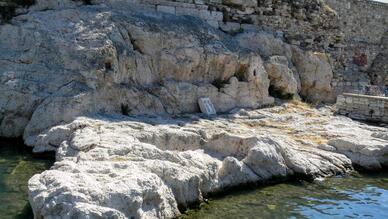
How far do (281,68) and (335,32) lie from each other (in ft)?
15.3

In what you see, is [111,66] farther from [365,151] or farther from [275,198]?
[365,151]

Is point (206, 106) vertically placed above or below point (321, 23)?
below

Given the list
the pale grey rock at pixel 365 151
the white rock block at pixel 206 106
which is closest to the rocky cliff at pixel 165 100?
the pale grey rock at pixel 365 151

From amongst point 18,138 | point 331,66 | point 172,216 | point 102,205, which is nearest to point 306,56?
point 331,66

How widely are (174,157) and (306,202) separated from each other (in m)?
2.55

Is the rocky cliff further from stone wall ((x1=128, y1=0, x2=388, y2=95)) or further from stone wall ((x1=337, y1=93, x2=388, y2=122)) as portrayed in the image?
stone wall ((x1=337, y1=93, x2=388, y2=122))

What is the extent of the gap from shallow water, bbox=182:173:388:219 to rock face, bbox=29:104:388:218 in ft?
1.00

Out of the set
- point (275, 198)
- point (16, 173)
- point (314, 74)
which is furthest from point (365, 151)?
point (16, 173)

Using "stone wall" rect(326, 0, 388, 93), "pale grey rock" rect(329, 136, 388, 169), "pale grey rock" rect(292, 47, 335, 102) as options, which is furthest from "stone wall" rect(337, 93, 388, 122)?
"stone wall" rect(326, 0, 388, 93)

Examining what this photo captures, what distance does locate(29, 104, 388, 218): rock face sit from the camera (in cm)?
650

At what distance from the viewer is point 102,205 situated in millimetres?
6316

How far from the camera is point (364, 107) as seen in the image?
16.1 m

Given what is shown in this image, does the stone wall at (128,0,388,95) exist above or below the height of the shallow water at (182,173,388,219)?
above

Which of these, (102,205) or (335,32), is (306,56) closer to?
(335,32)
